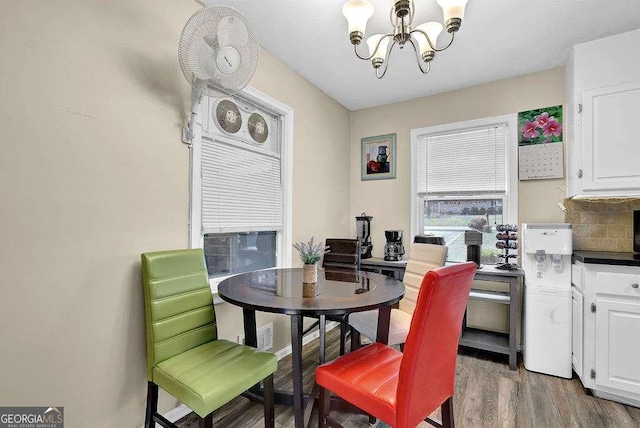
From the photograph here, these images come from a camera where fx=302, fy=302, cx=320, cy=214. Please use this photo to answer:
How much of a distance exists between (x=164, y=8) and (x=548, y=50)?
9.46 ft

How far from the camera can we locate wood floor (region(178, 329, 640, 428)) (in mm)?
1803

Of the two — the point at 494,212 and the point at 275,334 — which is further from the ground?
the point at 494,212

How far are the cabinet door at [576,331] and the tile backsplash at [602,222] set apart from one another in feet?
1.81

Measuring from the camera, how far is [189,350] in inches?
63.8

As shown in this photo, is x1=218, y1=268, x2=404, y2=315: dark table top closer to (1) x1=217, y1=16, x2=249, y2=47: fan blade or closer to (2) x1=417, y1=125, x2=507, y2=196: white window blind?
(1) x1=217, y1=16, x2=249, y2=47: fan blade

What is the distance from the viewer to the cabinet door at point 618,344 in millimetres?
Answer: 1940

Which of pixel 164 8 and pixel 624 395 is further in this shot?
pixel 624 395

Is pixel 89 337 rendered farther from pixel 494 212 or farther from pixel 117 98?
pixel 494 212

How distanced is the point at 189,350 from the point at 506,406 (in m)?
2.01

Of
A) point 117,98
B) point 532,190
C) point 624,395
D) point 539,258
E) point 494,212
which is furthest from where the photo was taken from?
point 494,212

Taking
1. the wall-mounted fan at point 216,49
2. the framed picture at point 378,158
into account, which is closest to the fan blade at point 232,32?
the wall-mounted fan at point 216,49

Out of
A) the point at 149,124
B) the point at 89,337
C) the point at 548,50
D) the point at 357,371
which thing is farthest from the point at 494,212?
the point at 89,337

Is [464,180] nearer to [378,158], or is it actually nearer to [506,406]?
[378,158]

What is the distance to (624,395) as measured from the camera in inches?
77.7
